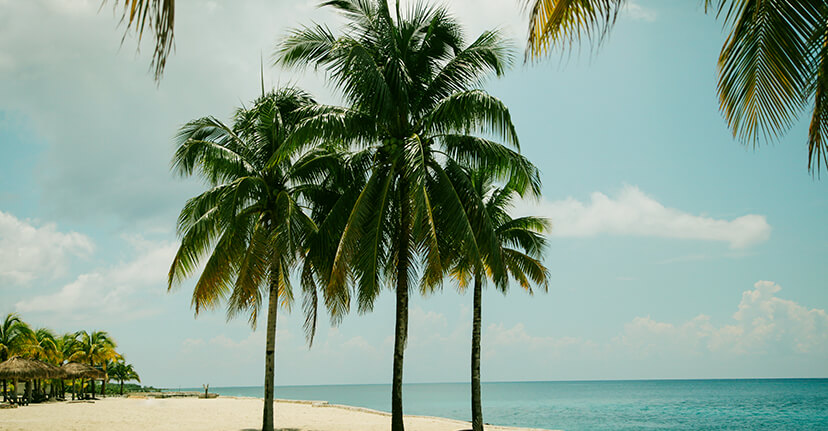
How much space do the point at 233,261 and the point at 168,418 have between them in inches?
399

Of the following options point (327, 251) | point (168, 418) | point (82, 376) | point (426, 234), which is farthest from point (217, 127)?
point (82, 376)

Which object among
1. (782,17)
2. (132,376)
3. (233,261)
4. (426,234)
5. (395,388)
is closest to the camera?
(782,17)

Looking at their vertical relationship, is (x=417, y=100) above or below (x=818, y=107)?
above

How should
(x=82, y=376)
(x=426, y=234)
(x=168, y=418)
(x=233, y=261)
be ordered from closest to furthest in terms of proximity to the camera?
(x=426, y=234) → (x=233, y=261) → (x=168, y=418) → (x=82, y=376)

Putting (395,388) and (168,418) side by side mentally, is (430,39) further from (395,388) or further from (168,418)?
(168,418)

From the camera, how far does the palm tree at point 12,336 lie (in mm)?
30500

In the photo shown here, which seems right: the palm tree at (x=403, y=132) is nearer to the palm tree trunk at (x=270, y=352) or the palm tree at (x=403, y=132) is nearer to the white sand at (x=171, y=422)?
the palm tree trunk at (x=270, y=352)

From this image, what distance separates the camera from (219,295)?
14641mm

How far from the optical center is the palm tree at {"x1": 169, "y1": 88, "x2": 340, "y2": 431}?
13.9m

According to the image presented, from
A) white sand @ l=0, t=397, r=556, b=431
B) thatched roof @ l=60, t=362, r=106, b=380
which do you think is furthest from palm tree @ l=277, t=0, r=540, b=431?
thatched roof @ l=60, t=362, r=106, b=380

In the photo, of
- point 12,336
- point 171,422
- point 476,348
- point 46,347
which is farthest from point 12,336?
point 476,348

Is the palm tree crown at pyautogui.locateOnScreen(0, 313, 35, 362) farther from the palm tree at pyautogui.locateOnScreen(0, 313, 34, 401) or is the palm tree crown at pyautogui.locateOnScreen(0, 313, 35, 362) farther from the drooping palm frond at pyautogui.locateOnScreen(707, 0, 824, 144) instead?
the drooping palm frond at pyautogui.locateOnScreen(707, 0, 824, 144)

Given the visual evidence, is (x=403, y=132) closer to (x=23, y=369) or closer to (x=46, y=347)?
(x=23, y=369)

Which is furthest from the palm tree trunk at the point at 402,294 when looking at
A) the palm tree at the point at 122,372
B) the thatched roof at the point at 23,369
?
the palm tree at the point at 122,372
